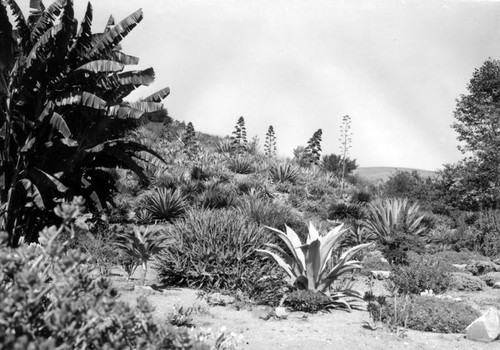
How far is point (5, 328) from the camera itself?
1830 millimetres

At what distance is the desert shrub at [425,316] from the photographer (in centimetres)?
528

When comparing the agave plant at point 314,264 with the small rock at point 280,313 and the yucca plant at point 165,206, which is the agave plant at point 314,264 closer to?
the small rock at point 280,313

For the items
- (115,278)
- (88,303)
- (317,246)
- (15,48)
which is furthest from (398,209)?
(88,303)

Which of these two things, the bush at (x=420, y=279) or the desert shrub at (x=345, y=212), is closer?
the bush at (x=420, y=279)

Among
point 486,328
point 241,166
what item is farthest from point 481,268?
point 241,166

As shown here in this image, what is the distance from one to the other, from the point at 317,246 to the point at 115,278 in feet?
12.0

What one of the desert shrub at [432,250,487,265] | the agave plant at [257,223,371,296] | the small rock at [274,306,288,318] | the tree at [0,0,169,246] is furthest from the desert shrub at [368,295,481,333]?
the desert shrub at [432,250,487,265]

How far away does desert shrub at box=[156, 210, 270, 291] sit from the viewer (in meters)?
6.91

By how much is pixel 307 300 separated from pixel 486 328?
2.15 metres

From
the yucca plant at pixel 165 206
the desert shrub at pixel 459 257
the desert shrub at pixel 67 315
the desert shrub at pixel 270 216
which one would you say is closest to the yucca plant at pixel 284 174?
the yucca plant at pixel 165 206

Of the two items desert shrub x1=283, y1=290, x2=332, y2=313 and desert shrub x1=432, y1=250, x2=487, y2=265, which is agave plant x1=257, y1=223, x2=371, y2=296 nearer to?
desert shrub x1=283, y1=290, x2=332, y2=313

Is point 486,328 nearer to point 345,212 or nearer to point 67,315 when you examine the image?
point 67,315

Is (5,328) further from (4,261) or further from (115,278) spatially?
(115,278)

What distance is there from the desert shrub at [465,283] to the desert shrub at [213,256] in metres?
4.10
